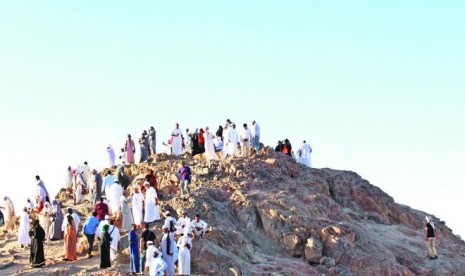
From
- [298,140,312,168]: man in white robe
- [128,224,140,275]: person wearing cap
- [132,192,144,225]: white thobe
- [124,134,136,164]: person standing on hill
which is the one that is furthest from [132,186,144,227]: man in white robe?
[298,140,312,168]: man in white robe

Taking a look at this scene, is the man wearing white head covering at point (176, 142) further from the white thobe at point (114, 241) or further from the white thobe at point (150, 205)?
the white thobe at point (114, 241)

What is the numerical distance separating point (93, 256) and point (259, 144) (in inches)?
432

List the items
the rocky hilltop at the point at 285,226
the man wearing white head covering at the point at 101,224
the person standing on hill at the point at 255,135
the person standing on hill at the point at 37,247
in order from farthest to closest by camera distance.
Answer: the person standing on hill at the point at 255,135, the rocky hilltop at the point at 285,226, the person standing on hill at the point at 37,247, the man wearing white head covering at the point at 101,224

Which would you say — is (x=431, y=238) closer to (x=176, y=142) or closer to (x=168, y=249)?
(x=168, y=249)

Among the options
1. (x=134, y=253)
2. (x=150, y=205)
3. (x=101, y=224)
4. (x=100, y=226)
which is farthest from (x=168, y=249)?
(x=150, y=205)

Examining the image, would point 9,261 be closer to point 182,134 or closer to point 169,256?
point 169,256

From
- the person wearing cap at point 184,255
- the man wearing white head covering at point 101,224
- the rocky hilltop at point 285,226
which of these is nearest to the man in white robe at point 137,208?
the rocky hilltop at point 285,226

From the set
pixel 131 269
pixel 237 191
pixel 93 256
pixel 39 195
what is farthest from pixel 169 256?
pixel 39 195

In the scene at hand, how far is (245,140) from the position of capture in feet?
87.2

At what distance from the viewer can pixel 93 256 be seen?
18859 mm

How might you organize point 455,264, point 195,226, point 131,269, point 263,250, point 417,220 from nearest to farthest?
point 131,269 → point 195,226 → point 263,250 → point 455,264 → point 417,220

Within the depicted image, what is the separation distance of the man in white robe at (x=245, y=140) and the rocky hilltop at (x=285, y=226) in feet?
1.27

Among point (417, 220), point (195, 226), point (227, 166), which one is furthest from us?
point (417, 220)

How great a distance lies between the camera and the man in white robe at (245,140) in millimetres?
26344
